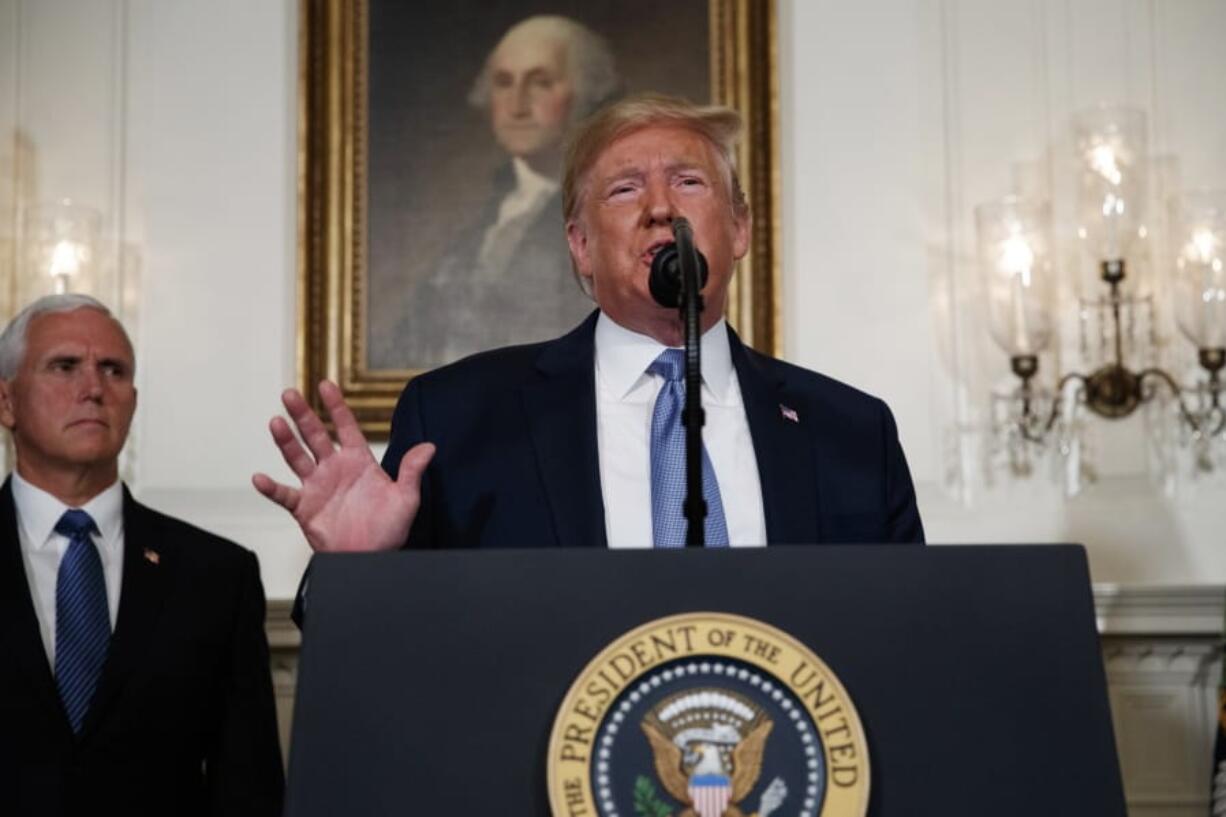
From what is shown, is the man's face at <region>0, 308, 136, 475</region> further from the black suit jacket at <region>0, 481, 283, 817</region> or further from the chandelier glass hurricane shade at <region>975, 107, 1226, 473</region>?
the chandelier glass hurricane shade at <region>975, 107, 1226, 473</region>

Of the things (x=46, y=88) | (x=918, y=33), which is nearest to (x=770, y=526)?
(x=918, y=33)

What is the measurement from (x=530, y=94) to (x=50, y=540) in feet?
6.28

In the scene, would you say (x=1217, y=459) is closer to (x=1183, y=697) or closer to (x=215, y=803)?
(x=1183, y=697)

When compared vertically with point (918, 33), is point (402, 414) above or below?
below

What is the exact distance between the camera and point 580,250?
2643mm

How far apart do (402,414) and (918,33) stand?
2.93 meters

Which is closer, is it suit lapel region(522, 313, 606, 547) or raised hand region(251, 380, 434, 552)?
raised hand region(251, 380, 434, 552)

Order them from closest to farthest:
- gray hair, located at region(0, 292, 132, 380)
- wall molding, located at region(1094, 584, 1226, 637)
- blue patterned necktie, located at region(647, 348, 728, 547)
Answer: blue patterned necktie, located at region(647, 348, 728, 547)
gray hair, located at region(0, 292, 132, 380)
wall molding, located at region(1094, 584, 1226, 637)

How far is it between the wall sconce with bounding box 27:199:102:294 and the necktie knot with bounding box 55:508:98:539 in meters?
1.14

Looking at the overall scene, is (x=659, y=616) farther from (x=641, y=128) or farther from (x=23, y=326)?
(x=23, y=326)

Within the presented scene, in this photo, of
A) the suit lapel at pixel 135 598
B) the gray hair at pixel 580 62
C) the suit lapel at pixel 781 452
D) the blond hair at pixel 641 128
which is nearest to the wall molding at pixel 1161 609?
the gray hair at pixel 580 62

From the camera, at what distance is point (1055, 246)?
463 centimetres

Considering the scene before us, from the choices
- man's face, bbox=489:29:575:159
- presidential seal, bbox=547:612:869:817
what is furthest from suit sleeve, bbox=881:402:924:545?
man's face, bbox=489:29:575:159

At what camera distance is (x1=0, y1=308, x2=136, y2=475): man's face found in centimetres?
368
